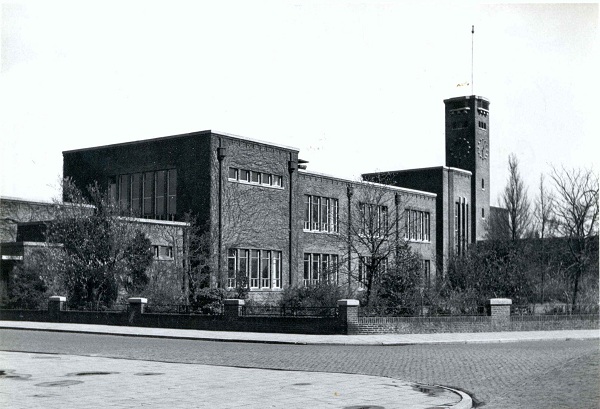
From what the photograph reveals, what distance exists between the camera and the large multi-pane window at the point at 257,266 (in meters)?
42.9

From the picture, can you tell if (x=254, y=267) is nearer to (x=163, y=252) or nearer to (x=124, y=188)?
(x=163, y=252)

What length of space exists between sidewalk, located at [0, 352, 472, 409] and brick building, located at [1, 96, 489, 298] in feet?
75.9

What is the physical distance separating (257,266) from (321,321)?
1706 cm

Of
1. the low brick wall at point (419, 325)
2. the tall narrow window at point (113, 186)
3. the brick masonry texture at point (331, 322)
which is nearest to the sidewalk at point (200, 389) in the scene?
the brick masonry texture at point (331, 322)

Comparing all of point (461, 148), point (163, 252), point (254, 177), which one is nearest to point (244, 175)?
point (254, 177)

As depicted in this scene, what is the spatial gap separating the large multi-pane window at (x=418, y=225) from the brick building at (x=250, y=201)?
2873 mm

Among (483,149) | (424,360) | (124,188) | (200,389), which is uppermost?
(483,149)

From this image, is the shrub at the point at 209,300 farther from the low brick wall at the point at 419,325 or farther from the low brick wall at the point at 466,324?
the low brick wall at the point at 419,325

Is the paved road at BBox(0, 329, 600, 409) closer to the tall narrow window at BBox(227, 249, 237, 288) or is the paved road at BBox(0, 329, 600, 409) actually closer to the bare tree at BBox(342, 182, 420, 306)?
the bare tree at BBox(342, 182, 420, 306)

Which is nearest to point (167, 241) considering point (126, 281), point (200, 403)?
point (126, 281)

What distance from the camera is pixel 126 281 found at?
123 ft

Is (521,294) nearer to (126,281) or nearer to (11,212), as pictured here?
(126,281)

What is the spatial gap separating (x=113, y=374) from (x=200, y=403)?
14.0 ft

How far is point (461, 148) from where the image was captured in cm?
7169
